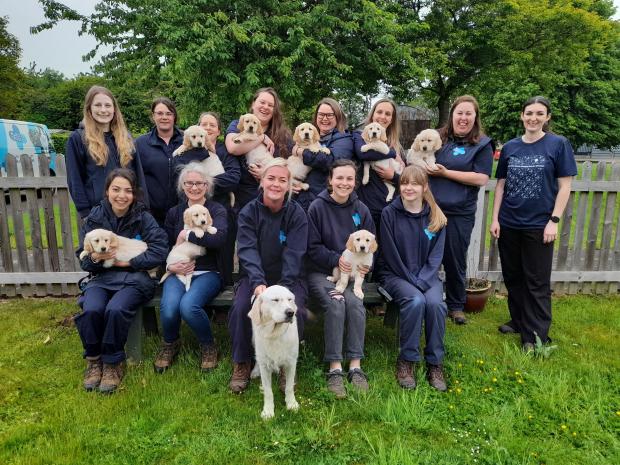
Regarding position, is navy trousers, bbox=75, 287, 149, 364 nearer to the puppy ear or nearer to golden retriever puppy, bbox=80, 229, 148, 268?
golden retriever puppy, bbox=80, 229, 148, 268

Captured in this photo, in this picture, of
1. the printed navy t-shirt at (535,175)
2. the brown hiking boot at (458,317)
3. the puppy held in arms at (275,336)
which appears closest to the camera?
the puppy held in arms at (275,336)

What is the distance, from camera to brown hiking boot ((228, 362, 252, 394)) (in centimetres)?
332

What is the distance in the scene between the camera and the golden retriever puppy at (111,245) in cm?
342

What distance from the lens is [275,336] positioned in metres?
2.98

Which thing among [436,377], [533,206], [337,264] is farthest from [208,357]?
[533,206]

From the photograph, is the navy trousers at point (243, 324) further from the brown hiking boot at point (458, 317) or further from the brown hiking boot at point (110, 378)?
the brown hiking boot at point (458, 317)

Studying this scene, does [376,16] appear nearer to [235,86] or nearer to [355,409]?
[235,86]

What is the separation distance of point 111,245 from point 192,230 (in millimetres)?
648

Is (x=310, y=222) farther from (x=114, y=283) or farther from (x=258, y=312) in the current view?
(x=114, y=283)

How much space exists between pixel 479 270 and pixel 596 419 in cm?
285

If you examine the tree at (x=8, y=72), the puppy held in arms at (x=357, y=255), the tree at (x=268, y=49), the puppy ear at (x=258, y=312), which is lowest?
the puppy ear at (x=258, y=312)

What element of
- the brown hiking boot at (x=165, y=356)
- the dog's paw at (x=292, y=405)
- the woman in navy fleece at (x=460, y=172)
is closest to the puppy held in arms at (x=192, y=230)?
the brown hiking boot at (x=165, y=356)

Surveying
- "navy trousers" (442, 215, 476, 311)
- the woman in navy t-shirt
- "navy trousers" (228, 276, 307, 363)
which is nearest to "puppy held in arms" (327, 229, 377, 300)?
"navy trousers" (228, 276, 307, 363)

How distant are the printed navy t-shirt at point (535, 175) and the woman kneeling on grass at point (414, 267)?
31.5 inches
